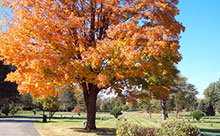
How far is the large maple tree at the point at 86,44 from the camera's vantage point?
9992mm

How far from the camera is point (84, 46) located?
12.5m

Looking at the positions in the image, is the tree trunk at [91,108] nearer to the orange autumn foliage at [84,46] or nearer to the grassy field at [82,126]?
the grassy field at [82,126]

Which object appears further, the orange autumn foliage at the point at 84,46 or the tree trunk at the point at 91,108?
the tree trunk at the point at 91,108

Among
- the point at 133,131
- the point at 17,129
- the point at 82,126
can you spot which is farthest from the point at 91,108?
the point at 17,129

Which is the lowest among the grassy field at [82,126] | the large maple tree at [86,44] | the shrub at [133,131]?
the grassy field at [82,126]

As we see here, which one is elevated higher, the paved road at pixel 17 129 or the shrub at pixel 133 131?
the shrub at pixel 133 131

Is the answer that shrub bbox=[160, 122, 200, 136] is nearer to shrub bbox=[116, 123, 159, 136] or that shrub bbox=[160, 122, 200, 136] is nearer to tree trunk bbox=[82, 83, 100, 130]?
shrub bbox=[116, 123, 159, 136]

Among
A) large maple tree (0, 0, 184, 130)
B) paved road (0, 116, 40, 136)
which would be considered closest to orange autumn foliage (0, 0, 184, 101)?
large maple tree (0, 0, 184, 130)

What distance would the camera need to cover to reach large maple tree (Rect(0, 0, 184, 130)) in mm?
9992

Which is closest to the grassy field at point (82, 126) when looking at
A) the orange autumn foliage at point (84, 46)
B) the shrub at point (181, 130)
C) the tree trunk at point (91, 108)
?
the tree trunk at point (91, 108)

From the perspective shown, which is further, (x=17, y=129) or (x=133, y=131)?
(x=17, y=129)

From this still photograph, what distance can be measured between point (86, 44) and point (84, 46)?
41cm

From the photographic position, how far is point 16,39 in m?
10.7

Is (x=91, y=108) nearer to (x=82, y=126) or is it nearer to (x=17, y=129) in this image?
(x=82, y=126)
